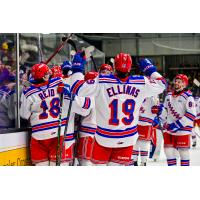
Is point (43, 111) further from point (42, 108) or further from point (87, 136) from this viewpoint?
point (87, 136)

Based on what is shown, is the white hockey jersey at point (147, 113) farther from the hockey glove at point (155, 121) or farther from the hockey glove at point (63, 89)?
the hockey glove at point (63, 89)

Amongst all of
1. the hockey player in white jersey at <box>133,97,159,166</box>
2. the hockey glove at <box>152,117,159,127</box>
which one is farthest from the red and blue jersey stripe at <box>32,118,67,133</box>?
the hockey glove at <box>152,117,159,127</box>

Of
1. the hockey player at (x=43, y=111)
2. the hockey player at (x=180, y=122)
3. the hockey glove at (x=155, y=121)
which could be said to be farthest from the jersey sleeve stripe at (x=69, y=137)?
the hockey glove at (x=155, y=121)

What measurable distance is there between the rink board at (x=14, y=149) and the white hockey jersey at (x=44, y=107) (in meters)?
0.12

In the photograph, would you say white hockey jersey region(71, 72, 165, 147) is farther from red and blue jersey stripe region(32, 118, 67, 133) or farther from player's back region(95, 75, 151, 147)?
red and blue jersey stripe region(32, 118, 67, 133)

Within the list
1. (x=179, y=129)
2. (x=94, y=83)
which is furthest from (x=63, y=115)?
(x=179, y=129)

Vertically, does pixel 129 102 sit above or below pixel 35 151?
above

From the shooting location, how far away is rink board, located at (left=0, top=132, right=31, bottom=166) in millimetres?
3112

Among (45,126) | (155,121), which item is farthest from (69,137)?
(155,121)

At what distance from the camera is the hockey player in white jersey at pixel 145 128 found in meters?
4.51

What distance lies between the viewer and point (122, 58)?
300 cm
